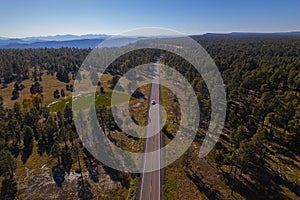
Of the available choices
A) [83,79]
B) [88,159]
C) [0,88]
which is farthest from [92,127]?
[0,88]

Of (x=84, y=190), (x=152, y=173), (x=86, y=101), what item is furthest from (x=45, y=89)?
(x=152, y=173)

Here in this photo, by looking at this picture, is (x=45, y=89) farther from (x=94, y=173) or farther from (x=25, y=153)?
(x=94, y=173)

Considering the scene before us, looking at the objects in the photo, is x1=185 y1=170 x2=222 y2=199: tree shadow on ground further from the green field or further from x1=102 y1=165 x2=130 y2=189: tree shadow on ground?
the green field

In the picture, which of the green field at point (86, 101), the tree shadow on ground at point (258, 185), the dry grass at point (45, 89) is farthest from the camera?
the dry grass at point (45, 89)

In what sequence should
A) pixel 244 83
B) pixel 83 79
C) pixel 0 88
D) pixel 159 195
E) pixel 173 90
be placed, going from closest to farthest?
pixel 159 195 → pixel 244 83 → pixel 173 90 → pixel 0 88 → pixel 83 79

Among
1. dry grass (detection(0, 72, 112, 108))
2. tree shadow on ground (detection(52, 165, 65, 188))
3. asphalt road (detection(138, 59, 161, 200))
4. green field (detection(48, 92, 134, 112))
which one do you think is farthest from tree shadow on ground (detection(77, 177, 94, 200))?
dry grass (detection(0, 72, 112, 108))

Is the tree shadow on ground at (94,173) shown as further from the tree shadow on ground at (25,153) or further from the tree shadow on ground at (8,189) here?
the tree shadow on ground at (25,153)

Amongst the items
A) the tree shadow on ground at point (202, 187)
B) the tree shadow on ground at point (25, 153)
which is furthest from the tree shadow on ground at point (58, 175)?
the tree shadow on ground at point (202, 187)

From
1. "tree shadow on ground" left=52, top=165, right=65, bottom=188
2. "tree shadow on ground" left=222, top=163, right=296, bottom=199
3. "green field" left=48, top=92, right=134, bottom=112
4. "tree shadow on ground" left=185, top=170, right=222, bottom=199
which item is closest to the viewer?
"tree shadow on ground" left=222, top=163, right=296, bottom=199

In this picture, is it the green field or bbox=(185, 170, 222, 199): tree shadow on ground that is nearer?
bbox=(185, 170, 222, 199): tree shadow on ground

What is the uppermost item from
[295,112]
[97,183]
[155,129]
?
[295,112]

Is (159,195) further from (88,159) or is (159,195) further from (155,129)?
(155,129)
